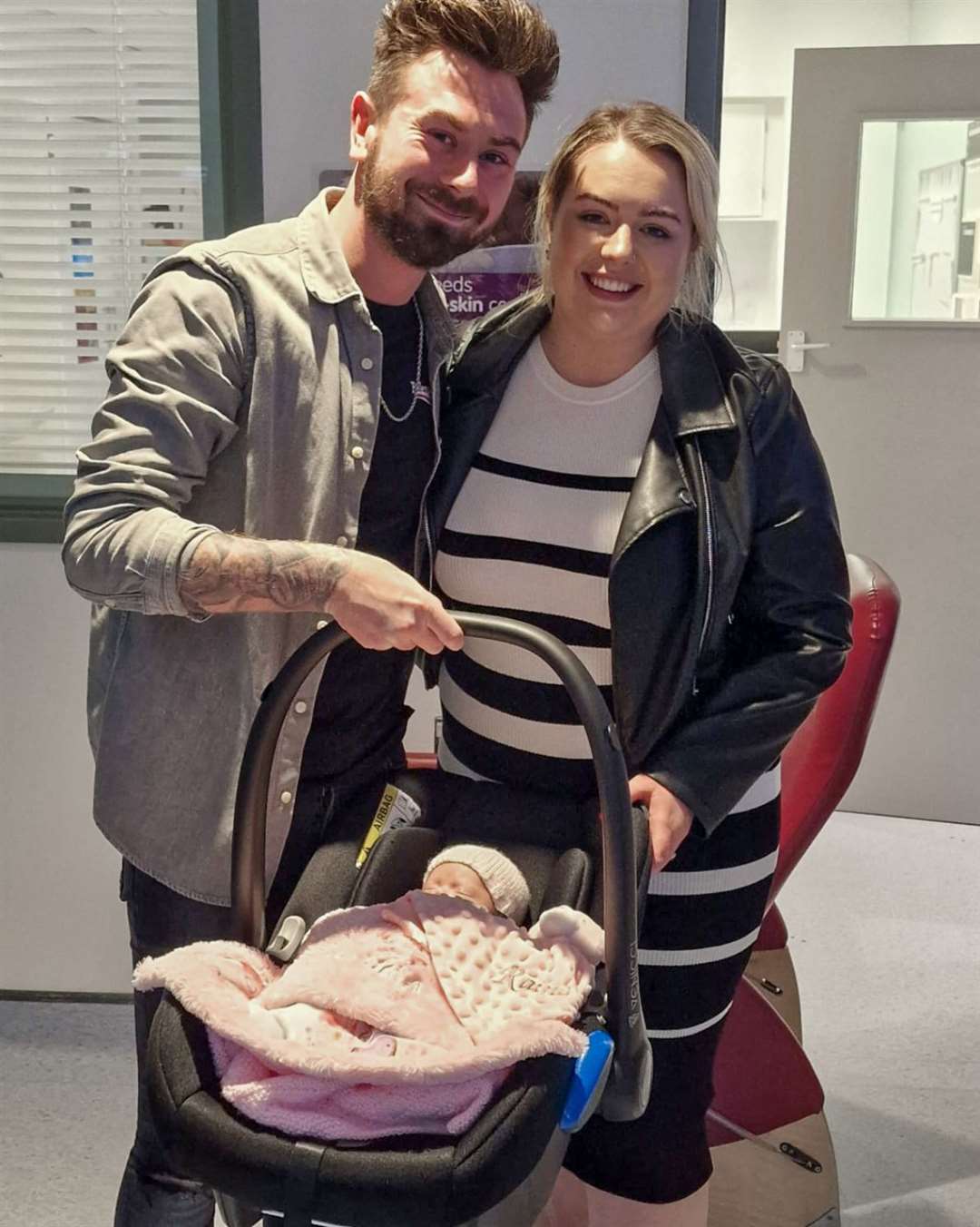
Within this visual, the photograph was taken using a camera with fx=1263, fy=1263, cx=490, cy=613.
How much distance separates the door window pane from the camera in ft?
11.9

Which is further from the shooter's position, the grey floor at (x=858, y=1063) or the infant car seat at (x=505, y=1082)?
the grey floor at (x=858, y=1063)

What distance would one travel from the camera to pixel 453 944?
1.12 m

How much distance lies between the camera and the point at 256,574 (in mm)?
1242

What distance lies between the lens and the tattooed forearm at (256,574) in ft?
3.99

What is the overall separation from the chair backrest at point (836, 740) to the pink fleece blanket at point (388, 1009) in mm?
933

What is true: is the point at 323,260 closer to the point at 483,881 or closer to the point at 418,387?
the point at 418,387

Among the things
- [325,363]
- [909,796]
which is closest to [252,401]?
[325,363]

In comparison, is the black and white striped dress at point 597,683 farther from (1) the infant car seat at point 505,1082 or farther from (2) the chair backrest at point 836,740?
(2) the chair backrest at point 836,740

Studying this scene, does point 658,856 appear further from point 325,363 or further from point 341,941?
point 325,363

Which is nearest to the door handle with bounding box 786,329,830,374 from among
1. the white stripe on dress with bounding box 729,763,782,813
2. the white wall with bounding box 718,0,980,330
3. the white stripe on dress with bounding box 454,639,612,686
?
the white wall with bounding box 718,0,980,330

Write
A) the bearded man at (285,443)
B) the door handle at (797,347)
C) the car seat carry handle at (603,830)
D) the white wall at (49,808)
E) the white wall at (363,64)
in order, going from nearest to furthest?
1. the car seat carry handle at (603,830)
2. the bearded man at (285,443)
3. the white wall at (363,64)
4. the white wall at (49,808)
5. the door handle at (797,347)

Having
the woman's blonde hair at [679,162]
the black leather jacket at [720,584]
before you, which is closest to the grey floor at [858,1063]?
the black leather jacket at [720,584]

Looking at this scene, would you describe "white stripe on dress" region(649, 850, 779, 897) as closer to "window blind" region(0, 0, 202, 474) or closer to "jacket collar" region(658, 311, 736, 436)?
"jacket collar" region(658, 311, 736, 436)

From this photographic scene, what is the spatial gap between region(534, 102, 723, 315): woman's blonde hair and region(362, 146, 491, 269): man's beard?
0.50ft
